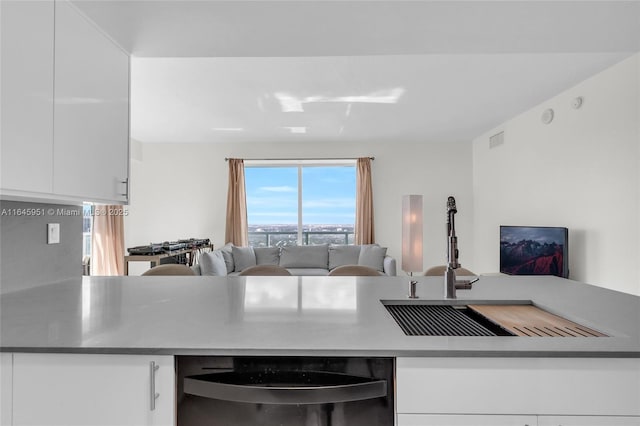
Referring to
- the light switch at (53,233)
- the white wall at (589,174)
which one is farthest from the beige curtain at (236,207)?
the light switch at (53,233)

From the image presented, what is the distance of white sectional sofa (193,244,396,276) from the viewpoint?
5234mm

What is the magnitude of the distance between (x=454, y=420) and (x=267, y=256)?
191 inches

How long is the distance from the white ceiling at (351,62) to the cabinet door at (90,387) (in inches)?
52.6

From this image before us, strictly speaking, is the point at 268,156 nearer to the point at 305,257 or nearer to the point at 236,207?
the point at 236,207

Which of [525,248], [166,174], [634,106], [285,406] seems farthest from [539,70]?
[166,174]

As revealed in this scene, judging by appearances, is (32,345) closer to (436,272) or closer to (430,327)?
(430,327)

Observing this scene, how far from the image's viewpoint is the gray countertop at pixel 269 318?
0.90m

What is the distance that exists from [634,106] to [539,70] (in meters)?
0.80

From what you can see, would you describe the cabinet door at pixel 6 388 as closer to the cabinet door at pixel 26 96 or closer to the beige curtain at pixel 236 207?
the cabinet door at pixel 26 96

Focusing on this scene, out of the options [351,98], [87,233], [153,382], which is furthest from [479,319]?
[87,233]

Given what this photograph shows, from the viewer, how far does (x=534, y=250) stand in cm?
398

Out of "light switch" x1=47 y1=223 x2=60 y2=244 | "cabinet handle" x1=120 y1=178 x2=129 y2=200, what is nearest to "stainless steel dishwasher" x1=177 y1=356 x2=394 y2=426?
"cabinet handle" x1=120 y1=178 x2=129 y2=200

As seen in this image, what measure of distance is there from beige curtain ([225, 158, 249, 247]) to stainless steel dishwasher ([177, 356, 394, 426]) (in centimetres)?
530

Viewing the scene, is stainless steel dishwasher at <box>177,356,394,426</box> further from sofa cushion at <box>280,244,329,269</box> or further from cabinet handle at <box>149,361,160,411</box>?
sofa cushion at <box>280,244,329,269</box>
